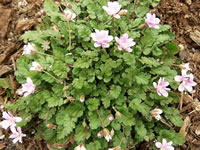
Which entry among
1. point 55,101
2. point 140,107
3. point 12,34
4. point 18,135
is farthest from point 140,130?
point 12,34

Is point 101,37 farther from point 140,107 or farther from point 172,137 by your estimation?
point 172,137

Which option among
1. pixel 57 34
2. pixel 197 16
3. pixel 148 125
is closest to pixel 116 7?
pixel 57 34

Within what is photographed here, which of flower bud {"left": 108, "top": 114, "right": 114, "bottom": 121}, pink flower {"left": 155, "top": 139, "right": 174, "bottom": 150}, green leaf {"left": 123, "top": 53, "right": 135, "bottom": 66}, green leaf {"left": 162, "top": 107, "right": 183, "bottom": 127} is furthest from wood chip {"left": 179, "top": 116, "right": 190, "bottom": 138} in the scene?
green leaf {"left": 123, "top": 53, "right": 135, "bottom": 66}

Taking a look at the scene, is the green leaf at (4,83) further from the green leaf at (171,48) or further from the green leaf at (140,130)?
the green leaf at (171,48)

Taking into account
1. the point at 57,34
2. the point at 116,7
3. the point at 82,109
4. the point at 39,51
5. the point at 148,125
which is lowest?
the point at 148,125

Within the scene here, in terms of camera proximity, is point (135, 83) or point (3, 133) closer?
point (135, 83)

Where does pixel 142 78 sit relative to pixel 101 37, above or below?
below

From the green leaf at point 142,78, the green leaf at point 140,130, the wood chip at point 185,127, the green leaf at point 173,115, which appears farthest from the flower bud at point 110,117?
the wood chip at point 185,127

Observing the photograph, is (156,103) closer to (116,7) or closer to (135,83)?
(135,83)
